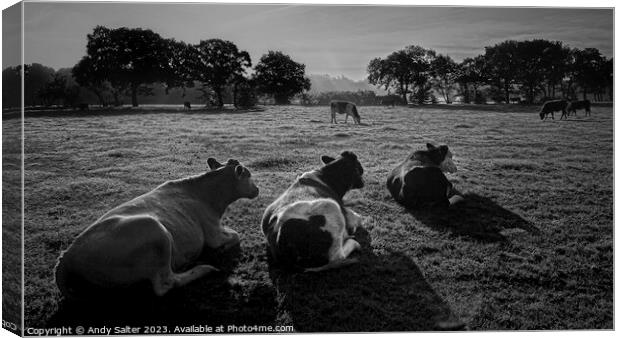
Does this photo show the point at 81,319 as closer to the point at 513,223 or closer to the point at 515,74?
the point at 513,223

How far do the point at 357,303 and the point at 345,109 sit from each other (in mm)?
3226

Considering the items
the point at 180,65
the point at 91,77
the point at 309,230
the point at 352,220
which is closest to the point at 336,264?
the point at 309,230

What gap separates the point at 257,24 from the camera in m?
6.29

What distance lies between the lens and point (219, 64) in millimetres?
6715

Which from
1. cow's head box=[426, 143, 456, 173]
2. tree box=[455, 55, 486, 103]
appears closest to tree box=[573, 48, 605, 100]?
tree box=[455, 55, 486, 103]

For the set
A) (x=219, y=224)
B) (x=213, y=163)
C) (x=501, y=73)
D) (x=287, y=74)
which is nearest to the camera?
(x=219, y=224)

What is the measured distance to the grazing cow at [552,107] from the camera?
22.4ft

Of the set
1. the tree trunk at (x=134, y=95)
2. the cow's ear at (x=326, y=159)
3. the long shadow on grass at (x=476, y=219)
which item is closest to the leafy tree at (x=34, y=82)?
the tree trunk at (x=134, y=95)

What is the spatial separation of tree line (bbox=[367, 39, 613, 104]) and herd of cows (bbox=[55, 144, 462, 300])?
1.04 metres

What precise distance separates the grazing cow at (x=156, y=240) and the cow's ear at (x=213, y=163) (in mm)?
177

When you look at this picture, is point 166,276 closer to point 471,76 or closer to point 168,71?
point 168,71

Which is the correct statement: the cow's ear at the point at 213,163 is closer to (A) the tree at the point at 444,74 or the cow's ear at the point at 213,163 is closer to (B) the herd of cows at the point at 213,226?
(B) the herd of cows at the point at 213,226

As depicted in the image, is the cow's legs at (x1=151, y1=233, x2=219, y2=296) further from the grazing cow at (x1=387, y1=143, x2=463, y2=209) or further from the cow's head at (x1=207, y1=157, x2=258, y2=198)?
the grazing cow at (x1=387, y1=143, x2=463, y2=209)

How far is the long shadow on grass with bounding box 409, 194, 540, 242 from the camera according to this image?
5921 millimetres
